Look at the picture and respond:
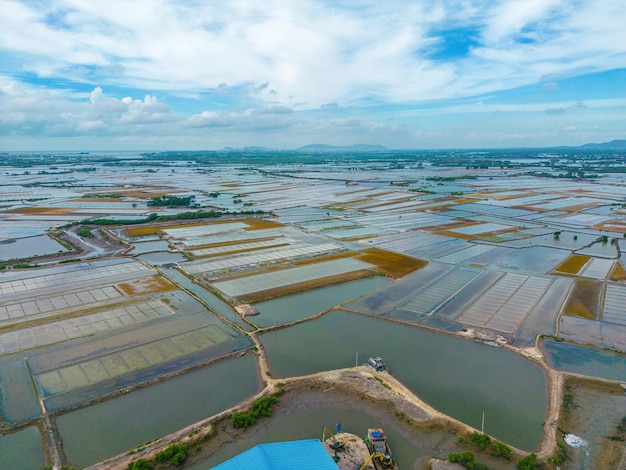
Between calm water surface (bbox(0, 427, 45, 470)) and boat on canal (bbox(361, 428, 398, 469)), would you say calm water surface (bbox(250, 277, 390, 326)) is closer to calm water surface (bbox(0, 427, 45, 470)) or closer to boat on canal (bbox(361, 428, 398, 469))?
boat on canal (bbox(361, 428, 398, 469))

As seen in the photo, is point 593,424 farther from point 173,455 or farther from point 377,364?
point 173,455

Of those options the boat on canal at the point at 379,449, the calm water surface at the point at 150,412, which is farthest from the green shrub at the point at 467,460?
the calm water surface at the point at 150,412

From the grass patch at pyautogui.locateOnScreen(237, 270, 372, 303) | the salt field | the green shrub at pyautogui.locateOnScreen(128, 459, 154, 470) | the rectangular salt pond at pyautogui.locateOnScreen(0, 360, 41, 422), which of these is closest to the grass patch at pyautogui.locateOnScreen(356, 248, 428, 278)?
the salt field

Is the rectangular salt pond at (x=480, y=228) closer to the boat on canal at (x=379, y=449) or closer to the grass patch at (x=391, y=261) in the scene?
the grass patch at (x=391, y=261)

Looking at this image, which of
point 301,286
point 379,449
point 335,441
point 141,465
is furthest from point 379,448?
point 301,286

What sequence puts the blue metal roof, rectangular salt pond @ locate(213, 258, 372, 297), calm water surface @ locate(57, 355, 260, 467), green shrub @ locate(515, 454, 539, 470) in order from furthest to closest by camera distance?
rectangular salt pond @ locate(213, 258, 372, 297)
calm water surface @ locate(57, 355, 260, 467)
green shrub @ locate(515, 454, 539, 470)
the blue metal roof

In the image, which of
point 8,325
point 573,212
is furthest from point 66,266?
point 573,212
